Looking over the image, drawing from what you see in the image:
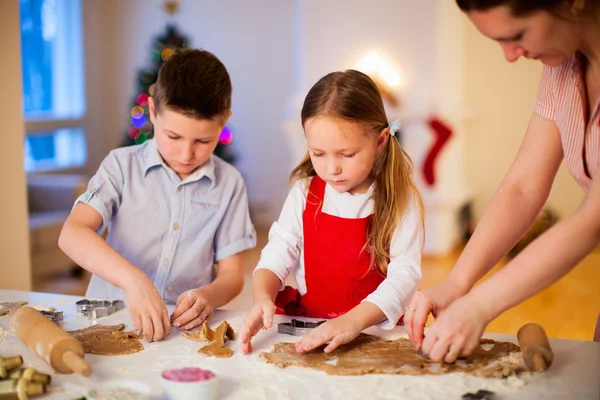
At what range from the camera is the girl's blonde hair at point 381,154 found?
152cm

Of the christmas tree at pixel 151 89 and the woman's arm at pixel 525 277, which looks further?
the christmas tree at pixel 151 89

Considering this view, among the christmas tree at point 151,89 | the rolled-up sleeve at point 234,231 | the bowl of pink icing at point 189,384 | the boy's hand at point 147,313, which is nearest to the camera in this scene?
the bowl of pink icing at point 189,384

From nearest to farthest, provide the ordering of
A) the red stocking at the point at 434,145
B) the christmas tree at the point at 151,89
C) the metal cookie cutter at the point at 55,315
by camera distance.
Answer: the metal cookie cutter at the point at 55,315 < the red stocking at the point at 434,145 < the christmas tree at the point at 151,89

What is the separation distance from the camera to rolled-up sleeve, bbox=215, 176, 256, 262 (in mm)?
1849

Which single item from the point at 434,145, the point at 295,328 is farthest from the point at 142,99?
the point at 295,328

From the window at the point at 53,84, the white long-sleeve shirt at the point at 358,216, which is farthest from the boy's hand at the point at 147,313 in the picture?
the window at the point at 53,84

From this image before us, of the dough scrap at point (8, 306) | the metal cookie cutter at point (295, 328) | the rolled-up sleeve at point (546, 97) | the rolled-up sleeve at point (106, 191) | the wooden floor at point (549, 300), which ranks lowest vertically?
the wooden floor at point (549, 300)

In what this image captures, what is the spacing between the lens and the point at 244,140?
21.8ft

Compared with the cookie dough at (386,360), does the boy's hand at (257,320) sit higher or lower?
higher

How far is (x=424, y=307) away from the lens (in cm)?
122

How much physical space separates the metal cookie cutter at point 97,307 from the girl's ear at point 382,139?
0.70m

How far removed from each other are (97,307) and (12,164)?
111 centimetres

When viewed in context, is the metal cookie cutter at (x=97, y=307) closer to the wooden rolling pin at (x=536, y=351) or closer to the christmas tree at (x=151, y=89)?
the wooden rolling pin at (x=536, y=351)

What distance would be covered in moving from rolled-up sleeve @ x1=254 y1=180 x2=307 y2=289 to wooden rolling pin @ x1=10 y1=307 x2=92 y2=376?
0.51m
